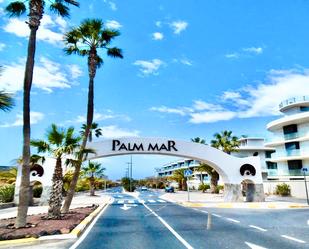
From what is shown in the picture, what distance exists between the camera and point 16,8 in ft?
48.3

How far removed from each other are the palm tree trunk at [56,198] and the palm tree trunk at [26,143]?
276cm

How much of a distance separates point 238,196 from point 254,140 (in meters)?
50.7

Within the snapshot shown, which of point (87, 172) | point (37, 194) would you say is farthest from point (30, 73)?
point (87, 172)

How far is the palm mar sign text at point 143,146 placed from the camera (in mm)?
28969

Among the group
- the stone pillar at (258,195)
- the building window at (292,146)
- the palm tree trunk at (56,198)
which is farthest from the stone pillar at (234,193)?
the building window at (292,146)

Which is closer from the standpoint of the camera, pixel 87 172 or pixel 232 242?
pixel 232 242

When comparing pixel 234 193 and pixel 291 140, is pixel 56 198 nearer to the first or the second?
pixel 234 193

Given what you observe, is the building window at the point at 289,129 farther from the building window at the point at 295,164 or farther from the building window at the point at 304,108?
the building window at the point at 295,164

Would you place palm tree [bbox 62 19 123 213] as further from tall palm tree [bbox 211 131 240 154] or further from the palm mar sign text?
tall palm tree [bbox 211 131 240 154]

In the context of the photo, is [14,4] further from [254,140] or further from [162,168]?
[162,168]

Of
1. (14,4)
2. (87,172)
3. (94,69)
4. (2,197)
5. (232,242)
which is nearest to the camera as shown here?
(232,242)

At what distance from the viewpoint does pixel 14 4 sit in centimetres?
1459

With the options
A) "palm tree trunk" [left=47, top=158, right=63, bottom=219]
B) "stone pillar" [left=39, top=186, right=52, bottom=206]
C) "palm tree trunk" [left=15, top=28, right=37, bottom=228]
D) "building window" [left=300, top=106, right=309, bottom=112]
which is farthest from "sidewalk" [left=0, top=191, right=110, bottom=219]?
"building window" [left=300, top=106, right=309, bottom=112]

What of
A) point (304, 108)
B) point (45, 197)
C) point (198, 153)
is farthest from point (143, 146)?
point (304, 108)
